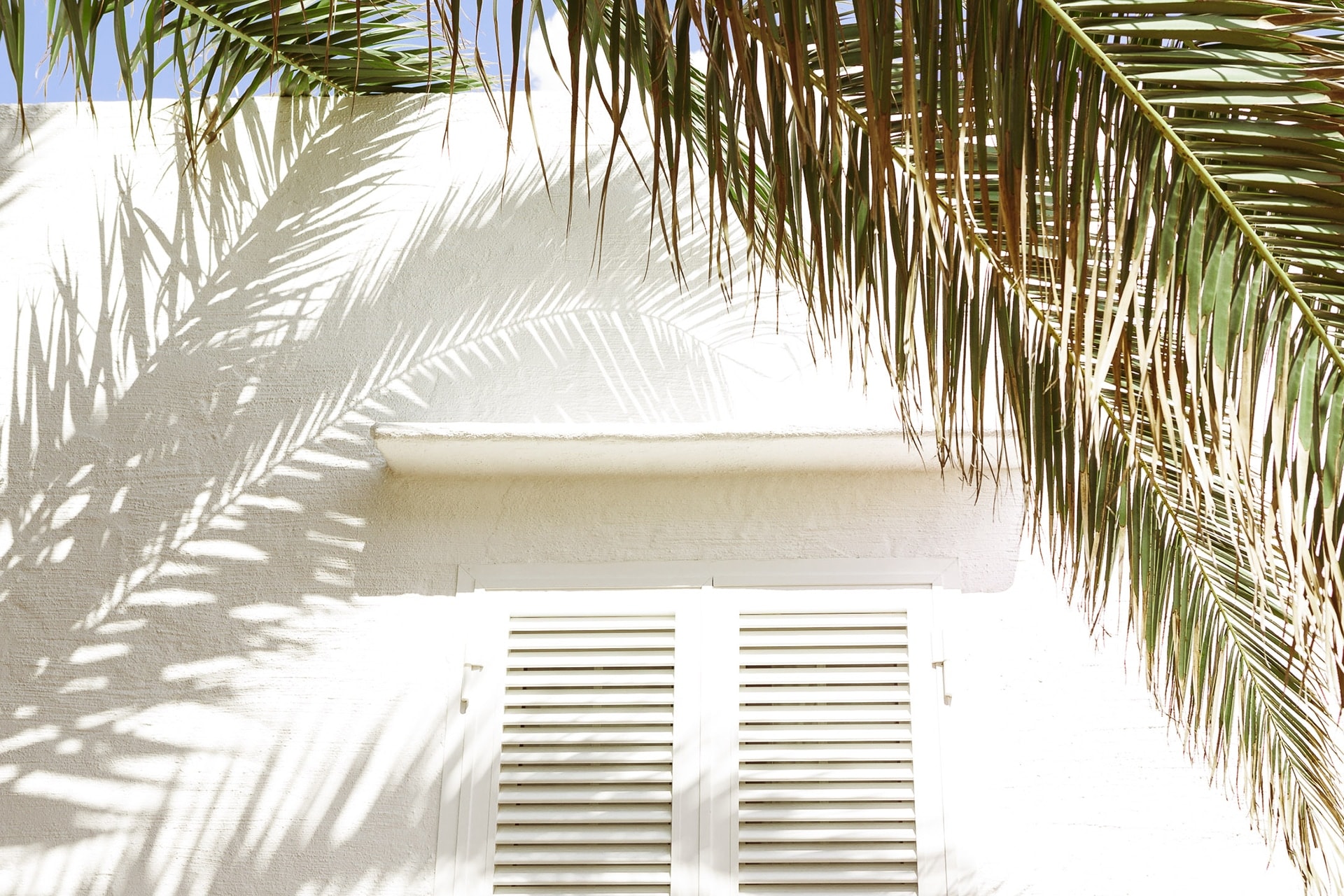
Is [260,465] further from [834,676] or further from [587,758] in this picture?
[834,676]

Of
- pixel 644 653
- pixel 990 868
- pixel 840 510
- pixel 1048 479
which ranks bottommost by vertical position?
pixel 990 868

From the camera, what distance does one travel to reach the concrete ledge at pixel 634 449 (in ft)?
11.6

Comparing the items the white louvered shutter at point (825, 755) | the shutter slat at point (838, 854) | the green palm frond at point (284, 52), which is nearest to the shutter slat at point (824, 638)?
the white louvered shutter at point (825, 755)

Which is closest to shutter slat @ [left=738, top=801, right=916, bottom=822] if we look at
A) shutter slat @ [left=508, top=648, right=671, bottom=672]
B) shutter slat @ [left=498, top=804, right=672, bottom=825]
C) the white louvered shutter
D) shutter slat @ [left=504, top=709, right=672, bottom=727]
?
the white louvered shutter

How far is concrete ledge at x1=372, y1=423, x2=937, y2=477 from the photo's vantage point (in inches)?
139

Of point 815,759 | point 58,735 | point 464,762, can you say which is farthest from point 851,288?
point 58,735

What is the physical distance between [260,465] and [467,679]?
3.50ft

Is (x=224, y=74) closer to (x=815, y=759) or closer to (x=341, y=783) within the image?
(x=341, y=783)

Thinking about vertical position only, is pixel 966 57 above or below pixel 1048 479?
above

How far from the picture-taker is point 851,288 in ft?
5.44

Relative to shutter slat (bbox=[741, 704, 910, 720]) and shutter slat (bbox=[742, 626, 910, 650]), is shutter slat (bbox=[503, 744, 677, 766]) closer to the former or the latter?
shutter slat (bbox=[741, 704, 910, 720])

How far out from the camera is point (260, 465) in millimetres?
3971

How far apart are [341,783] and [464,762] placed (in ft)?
1.24

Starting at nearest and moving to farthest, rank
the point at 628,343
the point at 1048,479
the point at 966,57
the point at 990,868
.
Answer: the point at 966,57, the point at 1048,479, the point at 990,868, the point at 628,343
